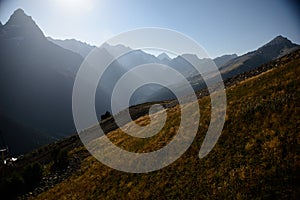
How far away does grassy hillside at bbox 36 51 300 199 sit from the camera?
16328mm

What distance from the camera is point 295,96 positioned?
22.6 meters

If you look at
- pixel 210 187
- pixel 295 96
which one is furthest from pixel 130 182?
pixel 295 96

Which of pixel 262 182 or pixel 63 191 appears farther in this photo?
pixel 63 191

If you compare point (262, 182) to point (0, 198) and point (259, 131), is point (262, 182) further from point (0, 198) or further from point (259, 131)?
point (0, 198)

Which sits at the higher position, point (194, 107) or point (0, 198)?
point (194, 107)

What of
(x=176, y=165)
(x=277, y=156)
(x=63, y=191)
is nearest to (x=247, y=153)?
(x=277, y=156)

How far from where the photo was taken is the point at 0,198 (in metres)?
35.8

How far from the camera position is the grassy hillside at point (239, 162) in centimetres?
1633

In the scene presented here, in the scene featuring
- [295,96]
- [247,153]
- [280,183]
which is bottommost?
[280,183]

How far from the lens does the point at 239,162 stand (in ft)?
61.2

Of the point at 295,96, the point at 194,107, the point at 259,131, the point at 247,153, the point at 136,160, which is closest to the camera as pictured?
the point at 247,153

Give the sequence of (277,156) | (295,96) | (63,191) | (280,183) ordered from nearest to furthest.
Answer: (280,183), (277,156), (295,96), (63,191)

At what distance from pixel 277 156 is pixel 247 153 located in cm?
225

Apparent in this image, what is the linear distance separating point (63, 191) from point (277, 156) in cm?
2359
